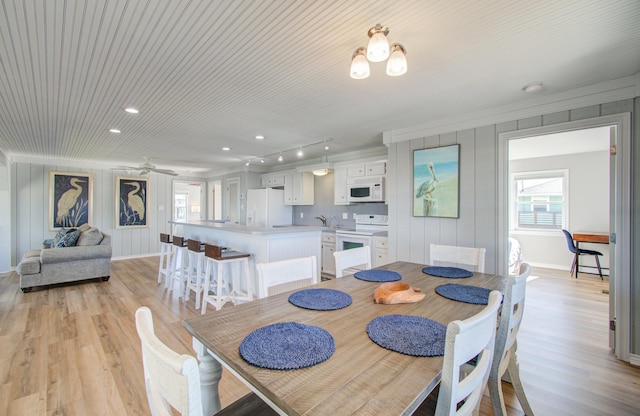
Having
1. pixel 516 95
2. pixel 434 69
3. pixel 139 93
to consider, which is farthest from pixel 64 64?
pixel 516 95

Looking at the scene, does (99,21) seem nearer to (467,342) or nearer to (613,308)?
(467,342)

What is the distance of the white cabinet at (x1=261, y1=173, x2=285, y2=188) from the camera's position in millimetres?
A: 6609

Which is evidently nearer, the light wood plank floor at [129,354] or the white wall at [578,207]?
the light wood plank floor at [129,354]

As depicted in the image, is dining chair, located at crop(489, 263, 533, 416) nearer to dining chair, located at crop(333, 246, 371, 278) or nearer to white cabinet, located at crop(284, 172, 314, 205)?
dining chair, located at crop(333, 246, 371, 278)

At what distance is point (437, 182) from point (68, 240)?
6.02 meters

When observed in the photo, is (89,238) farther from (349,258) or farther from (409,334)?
(409,334)

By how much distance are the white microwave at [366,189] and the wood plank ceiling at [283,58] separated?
1213 millimetres

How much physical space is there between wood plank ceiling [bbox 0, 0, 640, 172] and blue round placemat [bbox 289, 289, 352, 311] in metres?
1.55

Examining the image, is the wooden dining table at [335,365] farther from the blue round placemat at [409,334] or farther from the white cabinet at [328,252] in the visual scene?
the white cabinet at [328,252]

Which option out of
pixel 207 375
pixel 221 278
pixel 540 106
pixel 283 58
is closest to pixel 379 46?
pixel 283 58

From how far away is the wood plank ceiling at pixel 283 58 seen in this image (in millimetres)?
1538

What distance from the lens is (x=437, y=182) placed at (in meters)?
3.41

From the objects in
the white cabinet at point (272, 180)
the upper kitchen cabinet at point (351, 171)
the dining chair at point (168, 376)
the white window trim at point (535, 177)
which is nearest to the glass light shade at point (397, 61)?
the dining chair at point (168, 376)

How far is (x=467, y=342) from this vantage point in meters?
0.79
